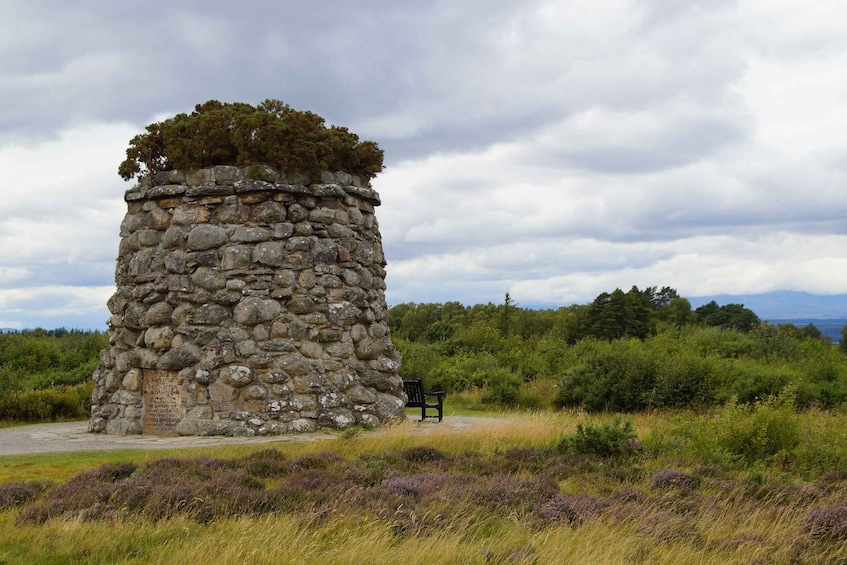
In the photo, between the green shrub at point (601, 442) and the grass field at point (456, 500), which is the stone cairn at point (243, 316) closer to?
the grass field at point (456, 500)

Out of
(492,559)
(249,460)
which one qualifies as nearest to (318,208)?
(249,460)

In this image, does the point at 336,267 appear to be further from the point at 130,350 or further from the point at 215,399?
the point at 130,350

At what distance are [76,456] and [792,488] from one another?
9322 millimetres

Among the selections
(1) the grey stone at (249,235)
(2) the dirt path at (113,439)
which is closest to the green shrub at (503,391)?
(2) the dirt path at (113,439)

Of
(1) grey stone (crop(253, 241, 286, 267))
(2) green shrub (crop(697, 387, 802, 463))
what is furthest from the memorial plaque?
(2) green shrub (crop(697, 387, 802, 463))

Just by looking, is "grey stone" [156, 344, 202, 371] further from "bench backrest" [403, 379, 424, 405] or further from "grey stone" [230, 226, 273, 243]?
"bench backrest" [403, 379, 424, 405]

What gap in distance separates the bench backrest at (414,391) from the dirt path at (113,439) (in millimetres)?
764

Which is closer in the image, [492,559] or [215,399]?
[492,559]

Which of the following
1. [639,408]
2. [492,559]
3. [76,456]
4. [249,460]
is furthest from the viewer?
[639,408]

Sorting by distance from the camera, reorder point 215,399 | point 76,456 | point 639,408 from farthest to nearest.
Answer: point 639,408, point 215,399, point 76,456

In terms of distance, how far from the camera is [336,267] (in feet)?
46.8

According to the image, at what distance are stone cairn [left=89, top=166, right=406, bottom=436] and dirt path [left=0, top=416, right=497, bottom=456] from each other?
0.39 m

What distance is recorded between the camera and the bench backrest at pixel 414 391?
15430 millimetres

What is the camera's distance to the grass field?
6773 mm
